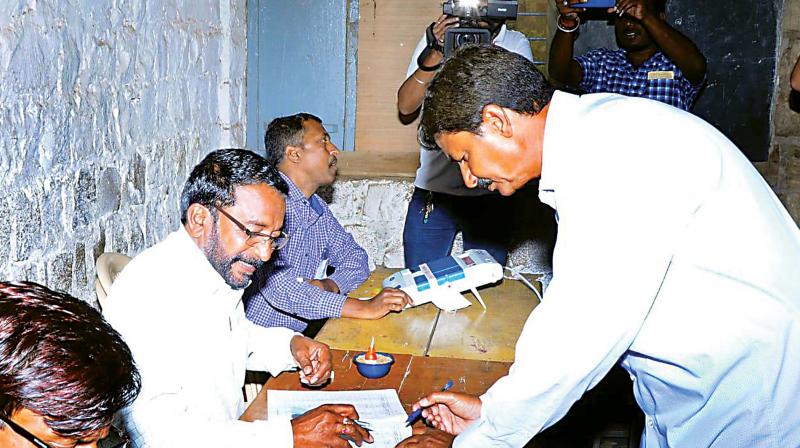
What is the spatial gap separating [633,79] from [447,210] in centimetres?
115

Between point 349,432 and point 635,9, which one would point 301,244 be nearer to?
point 349,432

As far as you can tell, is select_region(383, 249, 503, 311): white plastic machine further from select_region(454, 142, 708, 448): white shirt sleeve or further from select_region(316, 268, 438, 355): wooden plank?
select_region(454, 142, 708, 448): white shirt sleeve

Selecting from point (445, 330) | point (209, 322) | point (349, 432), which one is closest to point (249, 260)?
point (209, 322)

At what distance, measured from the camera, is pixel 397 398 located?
7.78 feet

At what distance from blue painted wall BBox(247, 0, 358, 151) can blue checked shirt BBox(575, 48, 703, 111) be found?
1371mm

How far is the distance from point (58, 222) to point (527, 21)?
115 inches

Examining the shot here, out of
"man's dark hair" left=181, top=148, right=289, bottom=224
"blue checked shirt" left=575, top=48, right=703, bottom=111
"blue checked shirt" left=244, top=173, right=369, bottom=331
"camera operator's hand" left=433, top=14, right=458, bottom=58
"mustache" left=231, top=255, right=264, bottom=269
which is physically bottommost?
"blue checked shirt" left=244, top=173, right=369, bottom=331

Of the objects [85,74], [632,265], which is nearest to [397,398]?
[632,265]

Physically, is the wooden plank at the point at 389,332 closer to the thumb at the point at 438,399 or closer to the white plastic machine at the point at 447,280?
the white plastic machine at the point at 447,280

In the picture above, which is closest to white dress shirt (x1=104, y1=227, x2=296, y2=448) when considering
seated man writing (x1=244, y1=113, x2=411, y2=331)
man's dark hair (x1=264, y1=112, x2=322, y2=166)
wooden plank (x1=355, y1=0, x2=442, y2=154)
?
seated man writing (x1=244, y1=113, x2=411, y2=331)

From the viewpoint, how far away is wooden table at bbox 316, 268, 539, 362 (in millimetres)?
2773

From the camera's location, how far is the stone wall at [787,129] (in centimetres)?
480

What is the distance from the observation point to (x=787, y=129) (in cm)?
491

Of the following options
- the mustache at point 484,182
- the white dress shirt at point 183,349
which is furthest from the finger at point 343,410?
the mustache at point 484,182
